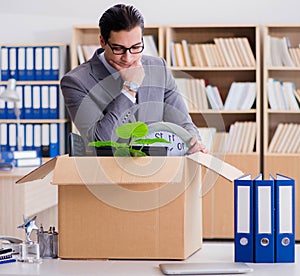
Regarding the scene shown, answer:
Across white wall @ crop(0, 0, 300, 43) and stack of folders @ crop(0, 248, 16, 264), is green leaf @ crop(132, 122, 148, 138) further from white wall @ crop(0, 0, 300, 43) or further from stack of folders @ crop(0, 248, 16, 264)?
white wall @ crop(0, 0, 300, 43)

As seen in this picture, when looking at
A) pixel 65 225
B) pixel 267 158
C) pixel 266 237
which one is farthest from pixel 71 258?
pixel 267 158

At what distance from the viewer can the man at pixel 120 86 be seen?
2.41 metres

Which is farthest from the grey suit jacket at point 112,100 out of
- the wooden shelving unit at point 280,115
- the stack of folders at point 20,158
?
the wooden shelving unit at point 280,115

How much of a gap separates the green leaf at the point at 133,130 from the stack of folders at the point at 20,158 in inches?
99.2

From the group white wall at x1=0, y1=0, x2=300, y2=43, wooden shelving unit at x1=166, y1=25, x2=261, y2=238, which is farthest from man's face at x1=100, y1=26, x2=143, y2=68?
white wall at x1=0, y1=0, x2=300, y2=43

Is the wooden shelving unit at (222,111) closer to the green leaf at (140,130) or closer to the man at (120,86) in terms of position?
the man at (120,86)

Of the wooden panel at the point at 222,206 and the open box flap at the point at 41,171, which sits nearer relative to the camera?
the open box flap at the point at 41,171

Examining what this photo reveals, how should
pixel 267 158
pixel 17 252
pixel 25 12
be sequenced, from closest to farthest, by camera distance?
1. pixel 17 252
2. pixel 267 158
3. pixel 25 12

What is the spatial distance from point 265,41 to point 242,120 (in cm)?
67

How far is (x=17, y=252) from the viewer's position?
6.82ft

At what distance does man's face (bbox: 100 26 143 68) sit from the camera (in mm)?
2447

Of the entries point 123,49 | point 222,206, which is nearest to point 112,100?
point 123,49

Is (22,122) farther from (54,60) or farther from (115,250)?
(115,250)

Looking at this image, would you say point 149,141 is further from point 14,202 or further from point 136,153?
point 14,202
